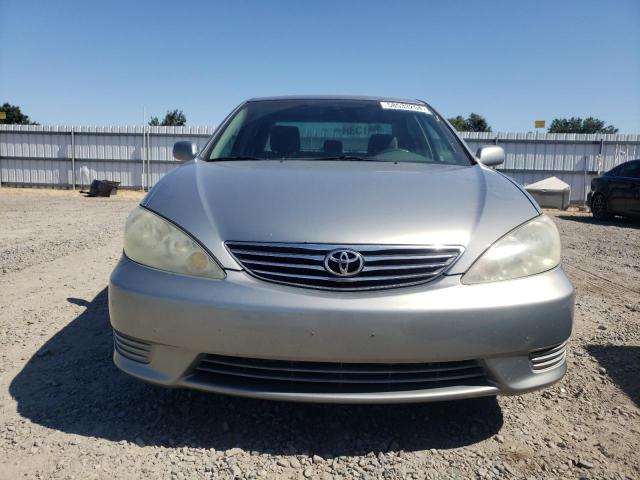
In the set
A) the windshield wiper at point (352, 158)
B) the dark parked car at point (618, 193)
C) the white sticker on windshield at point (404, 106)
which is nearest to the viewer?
the windshield wiper at point (352, 158)

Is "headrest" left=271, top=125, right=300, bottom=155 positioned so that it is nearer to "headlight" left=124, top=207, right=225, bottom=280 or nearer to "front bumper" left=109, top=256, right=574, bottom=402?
"headlight" left=124, top=207, right=225, bottom=280

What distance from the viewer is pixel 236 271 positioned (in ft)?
5.81

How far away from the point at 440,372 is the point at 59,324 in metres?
2.55

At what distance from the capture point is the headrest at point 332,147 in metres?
2.89

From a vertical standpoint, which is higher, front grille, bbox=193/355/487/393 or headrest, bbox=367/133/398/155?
headrest, bbox=367/133/398/155

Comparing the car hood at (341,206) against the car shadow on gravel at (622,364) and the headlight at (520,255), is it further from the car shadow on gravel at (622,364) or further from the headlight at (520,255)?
the car shadow on gravel at (622,364)

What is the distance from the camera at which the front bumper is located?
1.67m

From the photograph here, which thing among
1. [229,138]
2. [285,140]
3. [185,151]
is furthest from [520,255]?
[185,151]

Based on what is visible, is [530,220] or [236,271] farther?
[530,220]

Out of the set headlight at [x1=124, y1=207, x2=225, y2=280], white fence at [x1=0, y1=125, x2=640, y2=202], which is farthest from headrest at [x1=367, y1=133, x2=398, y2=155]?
white fence at [x1=0, y1=125, x2=640, y2=202]

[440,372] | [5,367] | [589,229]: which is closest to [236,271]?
[440,372]

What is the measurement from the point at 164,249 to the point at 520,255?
1.32 meters

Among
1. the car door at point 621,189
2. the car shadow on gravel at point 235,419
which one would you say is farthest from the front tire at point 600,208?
the car shadow on gravel at point 235,419

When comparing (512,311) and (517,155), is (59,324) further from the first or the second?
(517,155)
